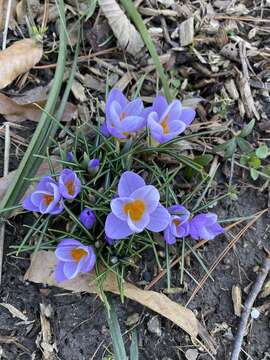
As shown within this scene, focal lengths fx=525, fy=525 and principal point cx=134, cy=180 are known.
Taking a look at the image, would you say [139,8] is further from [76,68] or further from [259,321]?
[259,321]

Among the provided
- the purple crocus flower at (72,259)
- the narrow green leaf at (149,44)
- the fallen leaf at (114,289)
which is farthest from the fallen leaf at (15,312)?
the narrow green leaf at (149,44)

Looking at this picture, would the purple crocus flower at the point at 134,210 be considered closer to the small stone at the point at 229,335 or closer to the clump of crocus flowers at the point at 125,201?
the clump of crocus flowers at the point at 125,201

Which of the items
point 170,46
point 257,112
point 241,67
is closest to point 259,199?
point 257,112

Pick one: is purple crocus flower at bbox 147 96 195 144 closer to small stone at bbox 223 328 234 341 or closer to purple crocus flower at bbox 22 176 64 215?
purple crocus flower at bbox 22 176 64 215

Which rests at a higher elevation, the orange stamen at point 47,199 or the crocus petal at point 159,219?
the orange stamen at point 47,199

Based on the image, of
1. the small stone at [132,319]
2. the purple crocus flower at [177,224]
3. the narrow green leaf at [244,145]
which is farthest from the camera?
the narrow green leaf at [244,145]

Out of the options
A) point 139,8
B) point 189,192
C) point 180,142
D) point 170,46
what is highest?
point 139,8
